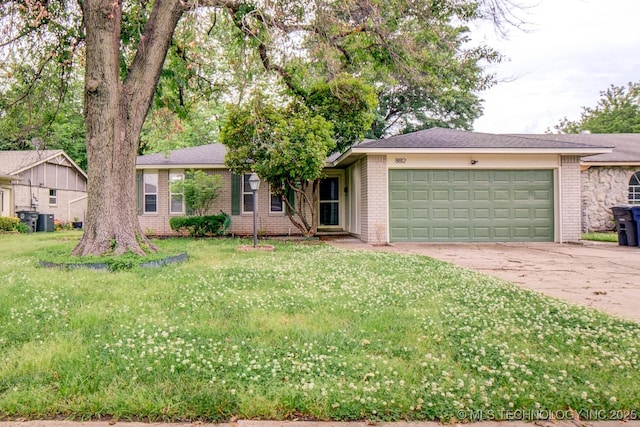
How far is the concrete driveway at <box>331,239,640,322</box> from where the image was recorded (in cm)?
507

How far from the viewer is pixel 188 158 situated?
15.6m

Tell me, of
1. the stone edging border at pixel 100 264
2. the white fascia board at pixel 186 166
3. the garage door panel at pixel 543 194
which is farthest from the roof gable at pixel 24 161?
the garage door panel at pixel 543 194

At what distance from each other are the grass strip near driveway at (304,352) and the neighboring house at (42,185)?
17.6 m

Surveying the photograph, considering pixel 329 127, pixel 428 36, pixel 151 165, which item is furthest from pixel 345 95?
pixel 151 165

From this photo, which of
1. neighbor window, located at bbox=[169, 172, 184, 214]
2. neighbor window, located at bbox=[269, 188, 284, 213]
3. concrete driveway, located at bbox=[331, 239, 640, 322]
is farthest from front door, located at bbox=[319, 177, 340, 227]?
neighbor window, located at bbox=[169, 172, 184, 214]

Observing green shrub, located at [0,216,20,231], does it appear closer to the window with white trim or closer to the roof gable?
the roof gable

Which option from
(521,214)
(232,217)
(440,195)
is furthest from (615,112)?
(232,217)

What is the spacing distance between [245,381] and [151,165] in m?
14.0

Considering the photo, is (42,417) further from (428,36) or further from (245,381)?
(428,36)

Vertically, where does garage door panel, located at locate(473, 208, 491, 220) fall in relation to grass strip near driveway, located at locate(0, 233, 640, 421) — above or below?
above

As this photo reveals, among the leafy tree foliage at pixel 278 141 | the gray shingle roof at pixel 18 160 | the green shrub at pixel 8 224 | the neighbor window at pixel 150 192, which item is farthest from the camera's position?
the gray shingle roof at pixel 18 160

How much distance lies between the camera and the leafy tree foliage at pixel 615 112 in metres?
29.8

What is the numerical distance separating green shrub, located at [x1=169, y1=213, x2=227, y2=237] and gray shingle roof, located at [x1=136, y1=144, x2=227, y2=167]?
2141mm

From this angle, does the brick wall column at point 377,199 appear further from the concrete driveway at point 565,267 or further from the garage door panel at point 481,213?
the garage door panel at point 481,213
